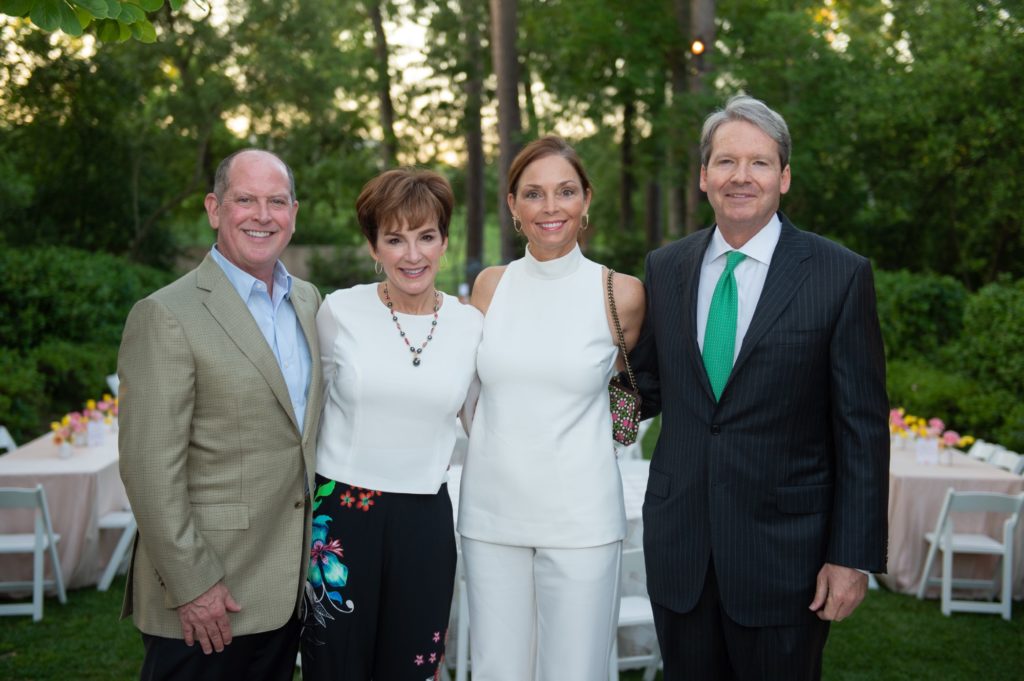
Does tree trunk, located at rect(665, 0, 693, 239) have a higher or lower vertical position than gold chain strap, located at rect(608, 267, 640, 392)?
higher

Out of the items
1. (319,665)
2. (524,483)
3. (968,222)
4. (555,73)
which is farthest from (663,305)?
(555,73)

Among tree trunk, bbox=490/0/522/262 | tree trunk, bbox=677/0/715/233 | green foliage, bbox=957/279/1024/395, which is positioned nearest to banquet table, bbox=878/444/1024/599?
green foliage, bbox=957/279/1024/395

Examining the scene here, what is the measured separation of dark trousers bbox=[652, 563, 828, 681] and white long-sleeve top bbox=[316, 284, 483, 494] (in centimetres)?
92

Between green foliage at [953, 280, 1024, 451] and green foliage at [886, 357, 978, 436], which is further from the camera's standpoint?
green foliage at [886, 357, 978, 436]

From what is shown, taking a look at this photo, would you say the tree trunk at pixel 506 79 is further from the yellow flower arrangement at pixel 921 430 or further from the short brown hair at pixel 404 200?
the short brown hair at pixel 404 200

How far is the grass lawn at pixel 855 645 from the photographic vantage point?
5676mm

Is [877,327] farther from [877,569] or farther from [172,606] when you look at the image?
[172,606]

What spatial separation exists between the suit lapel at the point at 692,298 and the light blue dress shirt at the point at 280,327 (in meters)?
1.22

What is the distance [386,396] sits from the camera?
3.29 metres

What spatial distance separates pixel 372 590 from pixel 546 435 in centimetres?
75

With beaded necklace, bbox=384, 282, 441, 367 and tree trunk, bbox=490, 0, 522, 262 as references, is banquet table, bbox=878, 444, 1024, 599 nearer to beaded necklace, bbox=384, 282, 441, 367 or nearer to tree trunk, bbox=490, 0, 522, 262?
beaded necklace, bbox=384, 282, 441, 367

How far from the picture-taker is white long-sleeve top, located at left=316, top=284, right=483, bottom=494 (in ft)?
10.7

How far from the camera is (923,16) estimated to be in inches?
639

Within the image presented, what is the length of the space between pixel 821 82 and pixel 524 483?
1641 centimetres
